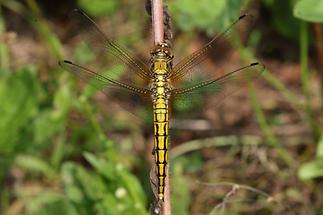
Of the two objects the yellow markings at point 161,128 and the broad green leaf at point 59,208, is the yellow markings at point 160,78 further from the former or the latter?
the broad green leaf at point 59,208

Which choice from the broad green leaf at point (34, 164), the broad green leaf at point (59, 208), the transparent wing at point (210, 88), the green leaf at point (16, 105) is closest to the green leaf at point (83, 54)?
the green leaf at point (16, 105)

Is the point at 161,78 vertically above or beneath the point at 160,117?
above

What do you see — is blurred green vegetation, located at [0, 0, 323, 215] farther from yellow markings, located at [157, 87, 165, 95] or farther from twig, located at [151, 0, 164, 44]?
twig, located at [151, 0, 164, 44]

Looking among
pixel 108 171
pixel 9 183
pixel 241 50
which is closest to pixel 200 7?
pixel 241 50

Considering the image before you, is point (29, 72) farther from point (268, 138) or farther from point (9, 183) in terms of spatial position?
point (268, 138)

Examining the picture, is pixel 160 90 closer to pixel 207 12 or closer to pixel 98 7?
pixel 207 12

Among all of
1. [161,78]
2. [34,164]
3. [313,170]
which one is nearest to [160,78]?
[161,78]
